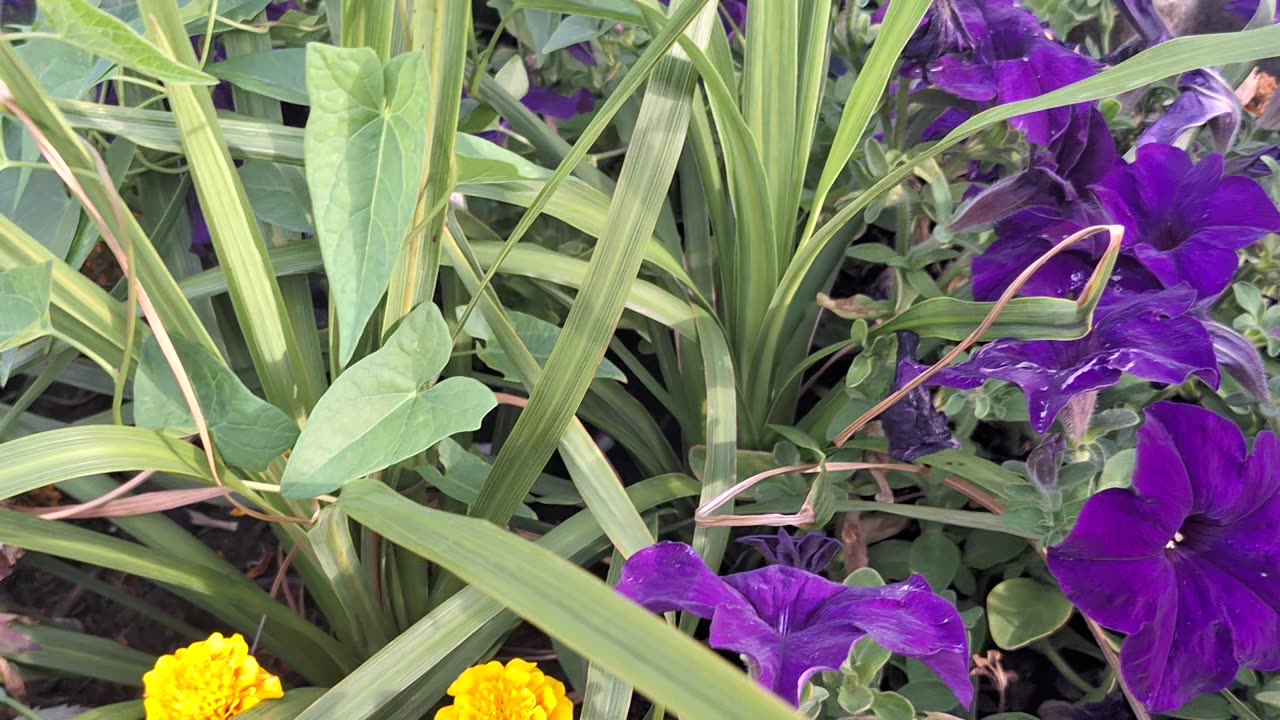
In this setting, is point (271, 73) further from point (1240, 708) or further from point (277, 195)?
point (1240, 708)

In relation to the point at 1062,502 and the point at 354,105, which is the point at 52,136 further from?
the point at 1062,502

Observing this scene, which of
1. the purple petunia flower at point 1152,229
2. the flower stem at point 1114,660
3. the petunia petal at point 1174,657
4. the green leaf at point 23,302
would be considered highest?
the green leaf at point 23,302

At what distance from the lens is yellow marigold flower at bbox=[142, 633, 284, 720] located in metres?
0.56

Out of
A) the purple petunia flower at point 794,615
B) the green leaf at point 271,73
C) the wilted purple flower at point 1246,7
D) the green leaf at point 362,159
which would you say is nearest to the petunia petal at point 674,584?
the purple petunia flower at point 794,615

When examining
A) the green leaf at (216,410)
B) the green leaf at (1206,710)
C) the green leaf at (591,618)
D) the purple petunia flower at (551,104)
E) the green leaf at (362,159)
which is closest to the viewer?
the green leaf at (591,618)

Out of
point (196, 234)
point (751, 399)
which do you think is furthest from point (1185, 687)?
point (196, 234)

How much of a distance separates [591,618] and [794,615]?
0.22 m

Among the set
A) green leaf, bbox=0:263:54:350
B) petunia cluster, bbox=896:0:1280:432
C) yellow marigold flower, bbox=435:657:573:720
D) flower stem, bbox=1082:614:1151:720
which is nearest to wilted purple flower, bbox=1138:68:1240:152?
petunia cluster, bbox=896:0:1280:432

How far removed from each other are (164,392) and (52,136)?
0.16 m

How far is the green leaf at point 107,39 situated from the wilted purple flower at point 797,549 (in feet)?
1.42

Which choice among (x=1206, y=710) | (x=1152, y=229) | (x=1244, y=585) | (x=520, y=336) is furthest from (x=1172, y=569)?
(x=520, y=336)

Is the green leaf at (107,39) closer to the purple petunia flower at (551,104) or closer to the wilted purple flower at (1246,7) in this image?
the purple petunia flower at (551,104)

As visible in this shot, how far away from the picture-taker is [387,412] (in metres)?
0.49

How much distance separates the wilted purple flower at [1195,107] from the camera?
680mm
